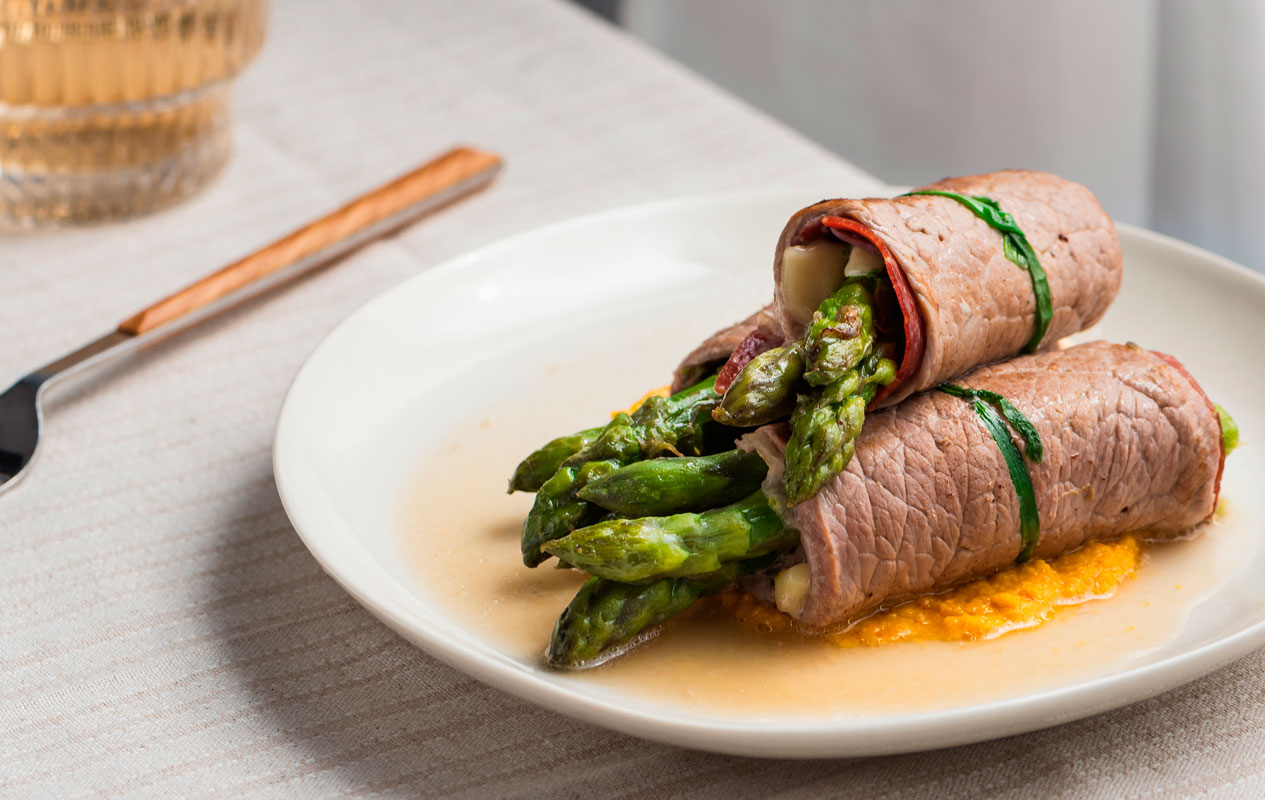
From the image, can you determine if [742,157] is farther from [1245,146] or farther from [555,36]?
[1245,146]

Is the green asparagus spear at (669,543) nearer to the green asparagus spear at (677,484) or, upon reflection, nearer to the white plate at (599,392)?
A: the green asparagus spear at (677,484)

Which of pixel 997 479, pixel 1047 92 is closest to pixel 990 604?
pixel 997 479

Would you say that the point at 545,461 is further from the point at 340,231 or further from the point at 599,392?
the point at 340,231

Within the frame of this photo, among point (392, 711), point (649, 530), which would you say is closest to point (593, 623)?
point (649, 530)

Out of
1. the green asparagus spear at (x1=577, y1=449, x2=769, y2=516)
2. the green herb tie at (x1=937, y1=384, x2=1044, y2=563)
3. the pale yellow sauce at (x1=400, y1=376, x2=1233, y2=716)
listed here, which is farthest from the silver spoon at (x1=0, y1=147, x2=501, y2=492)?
the green herb tie at (x1=937, y1=384, x2=1044, y2=563)

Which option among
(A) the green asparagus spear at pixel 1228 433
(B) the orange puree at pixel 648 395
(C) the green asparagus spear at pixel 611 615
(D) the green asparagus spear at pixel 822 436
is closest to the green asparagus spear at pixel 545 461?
(B) the orange puree at pixel 648 395

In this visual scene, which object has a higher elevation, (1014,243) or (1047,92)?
(1014,243)

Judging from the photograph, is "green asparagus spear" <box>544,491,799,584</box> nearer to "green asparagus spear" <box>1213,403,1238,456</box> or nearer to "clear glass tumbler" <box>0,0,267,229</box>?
"green asparagus spear" <box>1213,403,1238,456</box>
